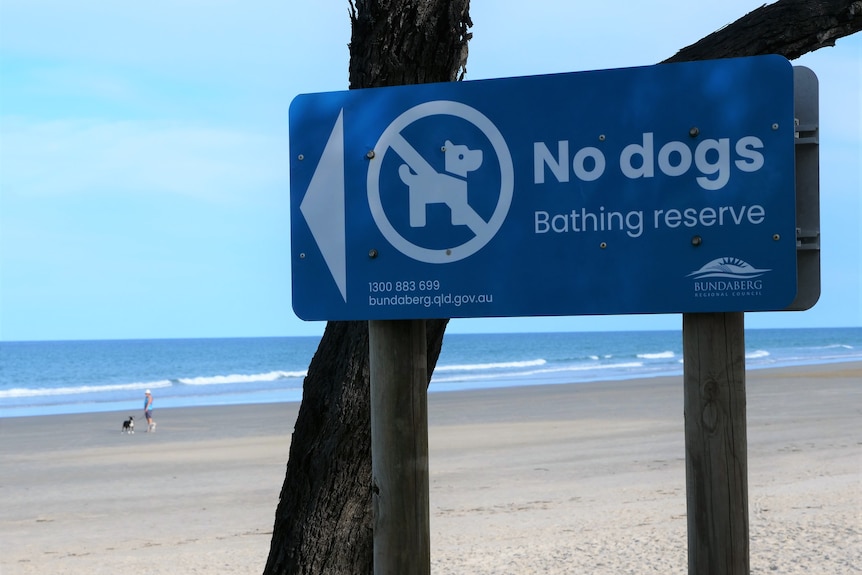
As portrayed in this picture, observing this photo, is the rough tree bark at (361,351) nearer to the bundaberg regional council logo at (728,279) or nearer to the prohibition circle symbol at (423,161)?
the prohibition circle symbol at (423,161)

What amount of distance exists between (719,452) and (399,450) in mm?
→ 1015

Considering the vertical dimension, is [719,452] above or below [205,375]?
below

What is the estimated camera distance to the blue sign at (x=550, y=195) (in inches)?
112

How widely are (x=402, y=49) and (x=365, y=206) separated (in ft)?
3.73

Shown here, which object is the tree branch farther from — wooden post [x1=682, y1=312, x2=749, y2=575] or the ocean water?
the ocean water

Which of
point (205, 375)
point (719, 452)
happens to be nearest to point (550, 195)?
point (719, 452)

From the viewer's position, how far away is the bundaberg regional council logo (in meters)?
2.81

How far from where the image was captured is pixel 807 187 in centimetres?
283

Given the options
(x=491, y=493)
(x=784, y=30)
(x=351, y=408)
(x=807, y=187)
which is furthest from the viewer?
(x=491, y=493)

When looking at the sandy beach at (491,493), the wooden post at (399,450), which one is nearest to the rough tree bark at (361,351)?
the wooden post at (399,450)

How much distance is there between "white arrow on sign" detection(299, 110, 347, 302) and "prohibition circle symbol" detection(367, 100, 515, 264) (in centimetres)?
11

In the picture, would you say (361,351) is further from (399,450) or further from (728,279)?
(728,279)

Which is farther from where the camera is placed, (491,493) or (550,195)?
(491,493)

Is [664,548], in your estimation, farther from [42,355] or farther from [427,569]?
[42,355]
